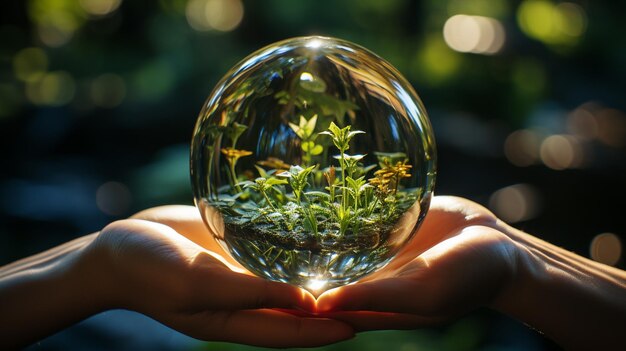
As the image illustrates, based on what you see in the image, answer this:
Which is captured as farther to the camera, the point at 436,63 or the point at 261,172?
the point at 436,63

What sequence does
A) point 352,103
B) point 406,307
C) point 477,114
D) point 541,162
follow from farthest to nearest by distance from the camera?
point 477,114, point 541,162, point 352,103, point 406,307

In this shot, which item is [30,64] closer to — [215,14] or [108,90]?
[108,90]

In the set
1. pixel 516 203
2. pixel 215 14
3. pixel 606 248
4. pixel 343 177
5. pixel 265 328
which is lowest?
pixel 606 248

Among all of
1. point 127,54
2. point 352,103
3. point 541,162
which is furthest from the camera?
point 127,54

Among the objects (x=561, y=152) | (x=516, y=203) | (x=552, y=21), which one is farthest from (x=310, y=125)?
(x=552, y=21)

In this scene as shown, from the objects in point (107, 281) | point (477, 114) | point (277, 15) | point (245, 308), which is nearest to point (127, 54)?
point (277, 15)

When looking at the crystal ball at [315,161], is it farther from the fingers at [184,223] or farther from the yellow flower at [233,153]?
the fingers at [184,223]

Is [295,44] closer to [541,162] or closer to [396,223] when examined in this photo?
[396,223]

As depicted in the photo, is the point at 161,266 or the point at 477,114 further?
the point at 477,114
